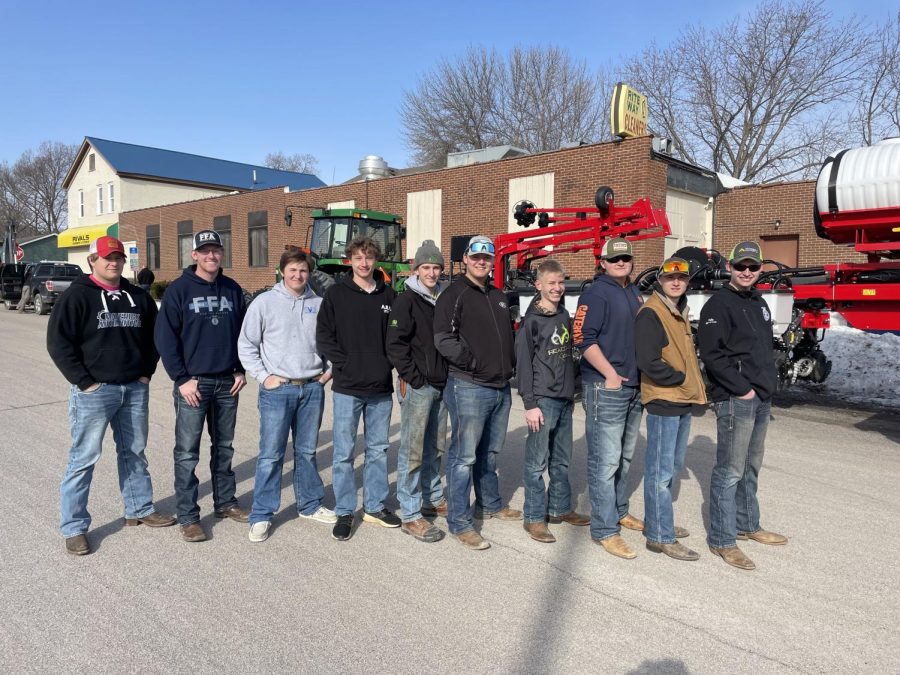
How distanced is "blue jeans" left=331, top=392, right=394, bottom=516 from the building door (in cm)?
1738

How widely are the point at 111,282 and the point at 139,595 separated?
196 cm

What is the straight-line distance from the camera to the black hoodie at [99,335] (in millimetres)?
4039

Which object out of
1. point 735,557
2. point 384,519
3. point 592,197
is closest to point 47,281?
point 592,197

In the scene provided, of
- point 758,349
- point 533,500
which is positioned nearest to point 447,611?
point 533,500

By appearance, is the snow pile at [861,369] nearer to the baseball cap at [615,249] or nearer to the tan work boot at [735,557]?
the tan work boot at [735,557]

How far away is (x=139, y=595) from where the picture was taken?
3.52 metres

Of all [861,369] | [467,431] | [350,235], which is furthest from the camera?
[350,235]

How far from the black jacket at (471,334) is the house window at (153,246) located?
121ft

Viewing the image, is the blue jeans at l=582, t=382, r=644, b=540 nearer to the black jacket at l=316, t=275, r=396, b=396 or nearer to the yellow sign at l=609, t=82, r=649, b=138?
the black jacket at l=316, t=275, r=396, b=396

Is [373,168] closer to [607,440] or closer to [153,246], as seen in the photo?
[153,246]

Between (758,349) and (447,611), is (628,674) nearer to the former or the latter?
(447,611)

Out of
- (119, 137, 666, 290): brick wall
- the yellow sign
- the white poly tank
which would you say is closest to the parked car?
(119, 137, 666, 290): brick wall

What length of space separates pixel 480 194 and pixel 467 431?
17.6 meters

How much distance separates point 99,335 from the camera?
4172 millimetres
